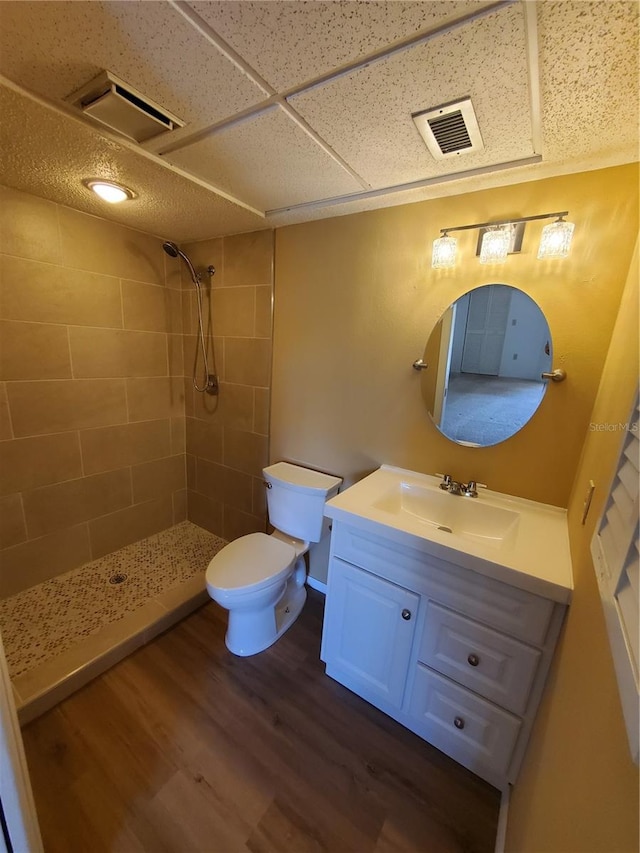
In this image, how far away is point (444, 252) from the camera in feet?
4.49

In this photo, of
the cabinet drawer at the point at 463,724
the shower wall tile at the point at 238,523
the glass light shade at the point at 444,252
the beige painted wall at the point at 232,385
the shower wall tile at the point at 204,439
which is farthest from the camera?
the shower wall tile at the point at 204,439

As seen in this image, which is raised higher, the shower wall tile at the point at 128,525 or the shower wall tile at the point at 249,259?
the shower wall tile at the point at 249,259

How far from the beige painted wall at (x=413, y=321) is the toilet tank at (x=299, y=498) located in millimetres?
142

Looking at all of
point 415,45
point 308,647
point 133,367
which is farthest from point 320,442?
point 415,45

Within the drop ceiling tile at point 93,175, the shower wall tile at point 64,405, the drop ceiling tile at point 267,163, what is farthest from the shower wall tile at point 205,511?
the drop ceiling tile at point 267,163

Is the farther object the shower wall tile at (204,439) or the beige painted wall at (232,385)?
the shower wall tile at (204,439)

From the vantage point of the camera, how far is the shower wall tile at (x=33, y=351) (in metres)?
1.66

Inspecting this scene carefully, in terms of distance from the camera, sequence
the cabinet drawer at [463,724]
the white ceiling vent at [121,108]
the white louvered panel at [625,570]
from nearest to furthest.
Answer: the white louvered panel at [625,570], the white ceiling vent at [121,108], the cabinet drawer at [463,724]

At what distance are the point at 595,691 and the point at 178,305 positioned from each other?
270cm

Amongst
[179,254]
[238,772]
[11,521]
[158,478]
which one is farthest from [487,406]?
[11,521]

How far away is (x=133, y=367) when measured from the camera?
219 cm

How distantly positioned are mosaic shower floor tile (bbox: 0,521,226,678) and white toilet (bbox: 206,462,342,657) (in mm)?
625

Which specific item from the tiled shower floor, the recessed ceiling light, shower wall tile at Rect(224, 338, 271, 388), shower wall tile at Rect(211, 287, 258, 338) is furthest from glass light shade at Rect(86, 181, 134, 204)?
the tiled shower floor

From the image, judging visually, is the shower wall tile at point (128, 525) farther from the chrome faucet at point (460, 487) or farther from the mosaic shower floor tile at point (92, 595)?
the chrome faucet at point (460, 487)
